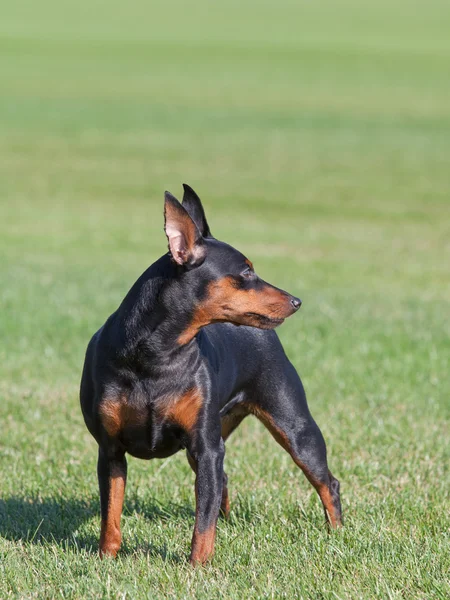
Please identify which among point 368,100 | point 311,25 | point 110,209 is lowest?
point 110,209

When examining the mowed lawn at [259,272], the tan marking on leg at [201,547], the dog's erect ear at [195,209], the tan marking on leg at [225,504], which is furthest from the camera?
the tan marking on leg at [225,504]

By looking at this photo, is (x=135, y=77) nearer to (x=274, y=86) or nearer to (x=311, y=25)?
(x=274, y=86)

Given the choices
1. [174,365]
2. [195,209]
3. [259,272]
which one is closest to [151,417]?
[174,365]

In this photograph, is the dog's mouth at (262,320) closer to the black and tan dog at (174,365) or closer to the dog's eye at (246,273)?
the black and tan dog at (174,365)

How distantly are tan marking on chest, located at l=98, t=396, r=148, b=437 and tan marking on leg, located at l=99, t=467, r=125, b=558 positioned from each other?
1.06ft

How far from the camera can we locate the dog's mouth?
4824mm

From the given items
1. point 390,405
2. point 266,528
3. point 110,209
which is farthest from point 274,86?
point 266,528

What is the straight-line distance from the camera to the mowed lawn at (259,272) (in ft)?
16.0

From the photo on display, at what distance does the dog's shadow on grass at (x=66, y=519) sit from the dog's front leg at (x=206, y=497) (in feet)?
0.82

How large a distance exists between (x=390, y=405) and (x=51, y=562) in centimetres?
478

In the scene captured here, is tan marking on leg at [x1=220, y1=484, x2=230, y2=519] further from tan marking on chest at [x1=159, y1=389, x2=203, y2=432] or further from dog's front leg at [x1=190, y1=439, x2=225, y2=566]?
tan marking on chest at [x1=159, y1=389, x2=203, y2=432]

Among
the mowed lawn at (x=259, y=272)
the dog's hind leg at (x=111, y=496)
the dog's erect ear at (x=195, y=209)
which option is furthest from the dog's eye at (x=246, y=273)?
the mowed lawn at (x=259, y=272)

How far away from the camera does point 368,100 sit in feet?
155

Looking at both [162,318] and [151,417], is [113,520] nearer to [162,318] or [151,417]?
[151,417]
